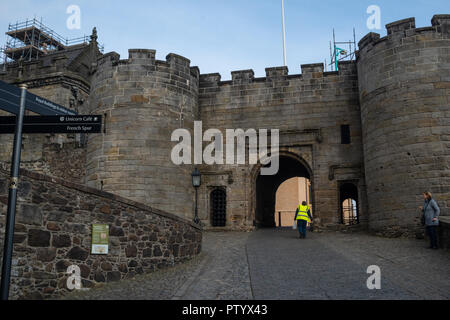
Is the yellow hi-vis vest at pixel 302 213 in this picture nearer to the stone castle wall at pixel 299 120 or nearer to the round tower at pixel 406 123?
the round tower at pixel 406 123

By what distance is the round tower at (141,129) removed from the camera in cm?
1655

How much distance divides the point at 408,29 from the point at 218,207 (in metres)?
9.80

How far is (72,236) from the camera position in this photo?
305 inches

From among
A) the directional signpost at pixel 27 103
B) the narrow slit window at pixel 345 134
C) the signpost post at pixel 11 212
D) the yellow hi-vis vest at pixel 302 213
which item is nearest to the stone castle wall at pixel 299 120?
the narrow slit window at pixel 345 134

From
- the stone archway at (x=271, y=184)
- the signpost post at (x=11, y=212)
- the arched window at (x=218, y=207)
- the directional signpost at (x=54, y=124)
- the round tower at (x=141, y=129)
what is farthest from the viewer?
the stone archway at (x=271, y=184)

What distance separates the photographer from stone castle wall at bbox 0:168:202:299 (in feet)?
22.6

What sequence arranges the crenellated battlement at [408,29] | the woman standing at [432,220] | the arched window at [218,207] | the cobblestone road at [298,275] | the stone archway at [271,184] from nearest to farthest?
the cobblestone road at [298,275], the woman standing at [432,220], the crenellated battlement at [408,29], the arched window at [218,207], the stone archway at [271,184]

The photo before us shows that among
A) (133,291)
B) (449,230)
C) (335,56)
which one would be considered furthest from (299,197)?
(133,291)

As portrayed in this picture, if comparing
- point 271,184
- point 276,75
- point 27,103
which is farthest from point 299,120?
point 27,103

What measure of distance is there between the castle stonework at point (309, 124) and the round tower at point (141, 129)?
0.13 feet
